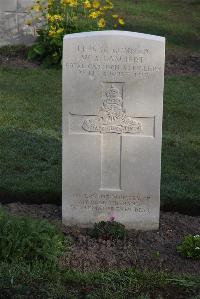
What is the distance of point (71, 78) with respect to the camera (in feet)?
19.4

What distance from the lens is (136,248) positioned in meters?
5.83

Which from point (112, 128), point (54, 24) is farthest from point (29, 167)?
point (54, 24)

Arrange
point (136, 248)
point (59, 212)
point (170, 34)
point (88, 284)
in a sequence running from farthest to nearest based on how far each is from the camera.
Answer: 1. point (170, 34)
2. point (59, 212)
3. point (136, 248)
4. point (88, 284)

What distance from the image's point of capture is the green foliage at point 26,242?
5352 millimetres

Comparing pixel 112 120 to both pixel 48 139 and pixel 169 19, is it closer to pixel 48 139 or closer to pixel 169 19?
pixel 48 139

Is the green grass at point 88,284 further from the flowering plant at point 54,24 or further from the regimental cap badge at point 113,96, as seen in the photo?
the flowering plant at point 54,24

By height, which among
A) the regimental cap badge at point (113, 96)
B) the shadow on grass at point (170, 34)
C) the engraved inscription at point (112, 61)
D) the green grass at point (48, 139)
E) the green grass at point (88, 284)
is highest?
the shadow on grass at point (170, 34)

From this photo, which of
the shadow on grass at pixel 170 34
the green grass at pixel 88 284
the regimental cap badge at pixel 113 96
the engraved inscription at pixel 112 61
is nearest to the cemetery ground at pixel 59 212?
the green grass at pixel 88 284

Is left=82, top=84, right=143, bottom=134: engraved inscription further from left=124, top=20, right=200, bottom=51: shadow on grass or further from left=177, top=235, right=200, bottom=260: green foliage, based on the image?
left=124, top=20, right=200, bottom=51: shadow on grass

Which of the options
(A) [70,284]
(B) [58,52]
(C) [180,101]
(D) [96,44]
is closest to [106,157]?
(D) [96,44]

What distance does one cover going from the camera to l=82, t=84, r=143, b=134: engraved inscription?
593 centimetres

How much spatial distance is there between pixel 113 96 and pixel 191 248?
1342 millimetres

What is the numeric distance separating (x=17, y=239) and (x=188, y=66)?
7938mm

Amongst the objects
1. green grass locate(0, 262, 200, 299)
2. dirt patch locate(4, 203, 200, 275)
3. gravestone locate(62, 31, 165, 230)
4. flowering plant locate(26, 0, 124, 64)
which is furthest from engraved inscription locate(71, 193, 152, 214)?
flowering plant locate(26, 0, 124, 64)
